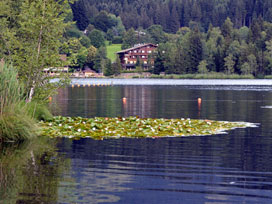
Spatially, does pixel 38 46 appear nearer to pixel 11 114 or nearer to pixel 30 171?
pixel 11 114

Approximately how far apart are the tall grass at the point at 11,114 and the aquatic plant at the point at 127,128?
1810mm

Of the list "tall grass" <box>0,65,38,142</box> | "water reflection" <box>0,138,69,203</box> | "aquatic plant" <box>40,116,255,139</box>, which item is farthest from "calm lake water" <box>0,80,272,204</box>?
"aquatic plant" <box>40,116,255,139</box>

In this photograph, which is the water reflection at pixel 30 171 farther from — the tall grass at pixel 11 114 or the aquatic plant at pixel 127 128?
the aquatic plant at pixel 127 128

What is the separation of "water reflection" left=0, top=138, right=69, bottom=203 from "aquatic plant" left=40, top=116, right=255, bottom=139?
296cm

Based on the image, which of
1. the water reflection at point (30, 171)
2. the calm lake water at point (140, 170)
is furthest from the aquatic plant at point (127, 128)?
the water reflection at point (30, 171)

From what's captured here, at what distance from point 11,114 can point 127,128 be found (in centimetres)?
644

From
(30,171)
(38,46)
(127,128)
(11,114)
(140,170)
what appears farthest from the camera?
(38,46)

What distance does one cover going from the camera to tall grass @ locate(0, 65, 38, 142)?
25.0m

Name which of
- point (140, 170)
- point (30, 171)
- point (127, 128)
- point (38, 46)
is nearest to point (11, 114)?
point (127, 128)

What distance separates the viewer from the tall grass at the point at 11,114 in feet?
82.0

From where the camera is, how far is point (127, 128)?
95.9 feet

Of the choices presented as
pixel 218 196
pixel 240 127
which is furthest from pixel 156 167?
pixel 240 127

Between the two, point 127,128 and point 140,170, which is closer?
point 140,170

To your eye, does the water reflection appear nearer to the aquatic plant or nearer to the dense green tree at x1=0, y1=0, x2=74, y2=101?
the aquatic plant
